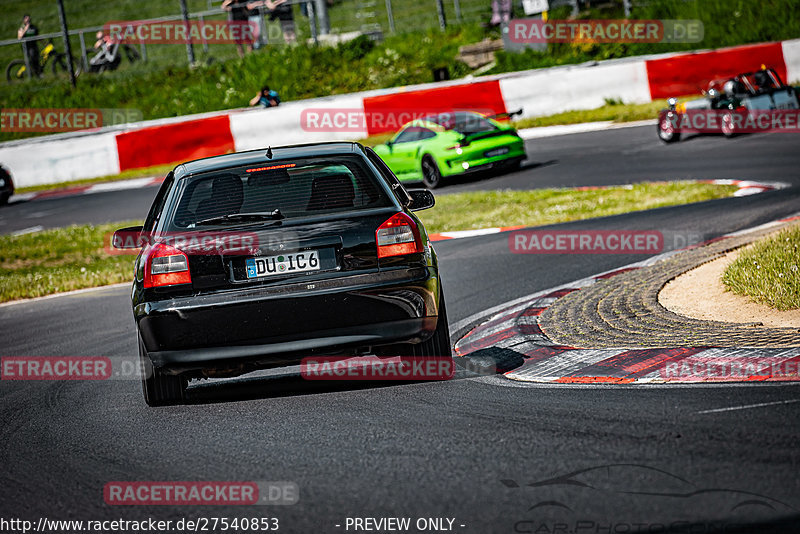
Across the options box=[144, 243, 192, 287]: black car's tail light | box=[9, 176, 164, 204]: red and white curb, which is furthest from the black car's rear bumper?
box=[9, 176, 164, 204]: red and white curb

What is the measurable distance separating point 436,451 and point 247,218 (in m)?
1.91

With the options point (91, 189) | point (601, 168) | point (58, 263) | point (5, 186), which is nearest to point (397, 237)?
point (58, 263)

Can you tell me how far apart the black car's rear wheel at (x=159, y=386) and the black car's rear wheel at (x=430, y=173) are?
13.5 meters

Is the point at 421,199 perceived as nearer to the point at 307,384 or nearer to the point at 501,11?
the point at 307,384

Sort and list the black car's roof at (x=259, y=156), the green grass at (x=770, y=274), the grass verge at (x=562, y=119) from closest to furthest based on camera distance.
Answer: the black car's roof at (x=259, y=156), the green grass at (x=770, y=274), the grass verge at (x=562, y=119)

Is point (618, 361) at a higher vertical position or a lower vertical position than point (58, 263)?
higher

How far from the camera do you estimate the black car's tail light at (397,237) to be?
5.86 meters

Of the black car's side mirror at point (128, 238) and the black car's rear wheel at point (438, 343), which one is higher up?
the black car's side mirror at point (128, 238)

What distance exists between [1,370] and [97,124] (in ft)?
75.0

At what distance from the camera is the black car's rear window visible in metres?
6.06

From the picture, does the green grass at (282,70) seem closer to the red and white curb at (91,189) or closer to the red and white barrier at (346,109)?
the red and white barrier at (346,109)

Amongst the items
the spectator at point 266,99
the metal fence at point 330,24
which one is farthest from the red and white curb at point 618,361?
the metal fence at point 330,24

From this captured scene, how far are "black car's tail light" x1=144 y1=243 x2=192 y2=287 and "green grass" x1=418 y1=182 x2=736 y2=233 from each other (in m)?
8.46

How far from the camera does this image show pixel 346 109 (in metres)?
26.0
